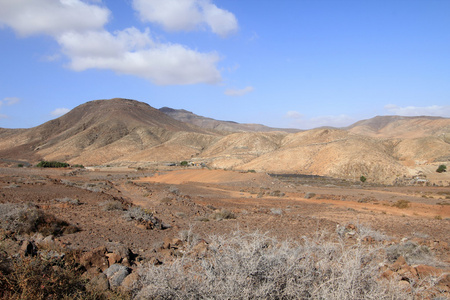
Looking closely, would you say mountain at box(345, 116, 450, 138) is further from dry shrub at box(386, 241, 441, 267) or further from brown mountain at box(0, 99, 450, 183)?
dry shrub at box(386, 241, 441, 267)

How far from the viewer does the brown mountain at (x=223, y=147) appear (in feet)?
147

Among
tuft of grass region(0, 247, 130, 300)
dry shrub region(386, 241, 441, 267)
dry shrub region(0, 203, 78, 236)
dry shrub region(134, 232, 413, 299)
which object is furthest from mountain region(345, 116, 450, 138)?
tuft of grass region(0, 247, 130, 300)

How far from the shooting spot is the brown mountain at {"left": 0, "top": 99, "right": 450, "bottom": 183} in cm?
4469

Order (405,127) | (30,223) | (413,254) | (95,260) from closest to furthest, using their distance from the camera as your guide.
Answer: (95,260)
(413,254)
(30,223)
(405,127)

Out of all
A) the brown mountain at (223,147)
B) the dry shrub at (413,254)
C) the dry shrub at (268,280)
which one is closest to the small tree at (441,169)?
the brown mountain at (223,147)

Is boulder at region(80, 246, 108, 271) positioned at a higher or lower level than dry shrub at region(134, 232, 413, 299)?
lower

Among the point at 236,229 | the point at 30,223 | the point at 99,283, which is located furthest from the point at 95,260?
the point at 236,229

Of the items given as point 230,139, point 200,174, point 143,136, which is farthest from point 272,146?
point 143,136

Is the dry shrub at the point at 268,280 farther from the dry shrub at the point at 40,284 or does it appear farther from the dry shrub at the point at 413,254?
the dry shrub at the point at 413,254

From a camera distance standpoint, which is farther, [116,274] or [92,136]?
[92,136]

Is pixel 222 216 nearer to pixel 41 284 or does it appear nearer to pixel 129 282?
pixel 129 282

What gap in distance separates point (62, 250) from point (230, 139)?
69.8 meters

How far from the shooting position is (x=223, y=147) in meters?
73.2

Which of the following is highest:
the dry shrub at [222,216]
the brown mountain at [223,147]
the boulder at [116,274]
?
the brown mountain at [223,147]
